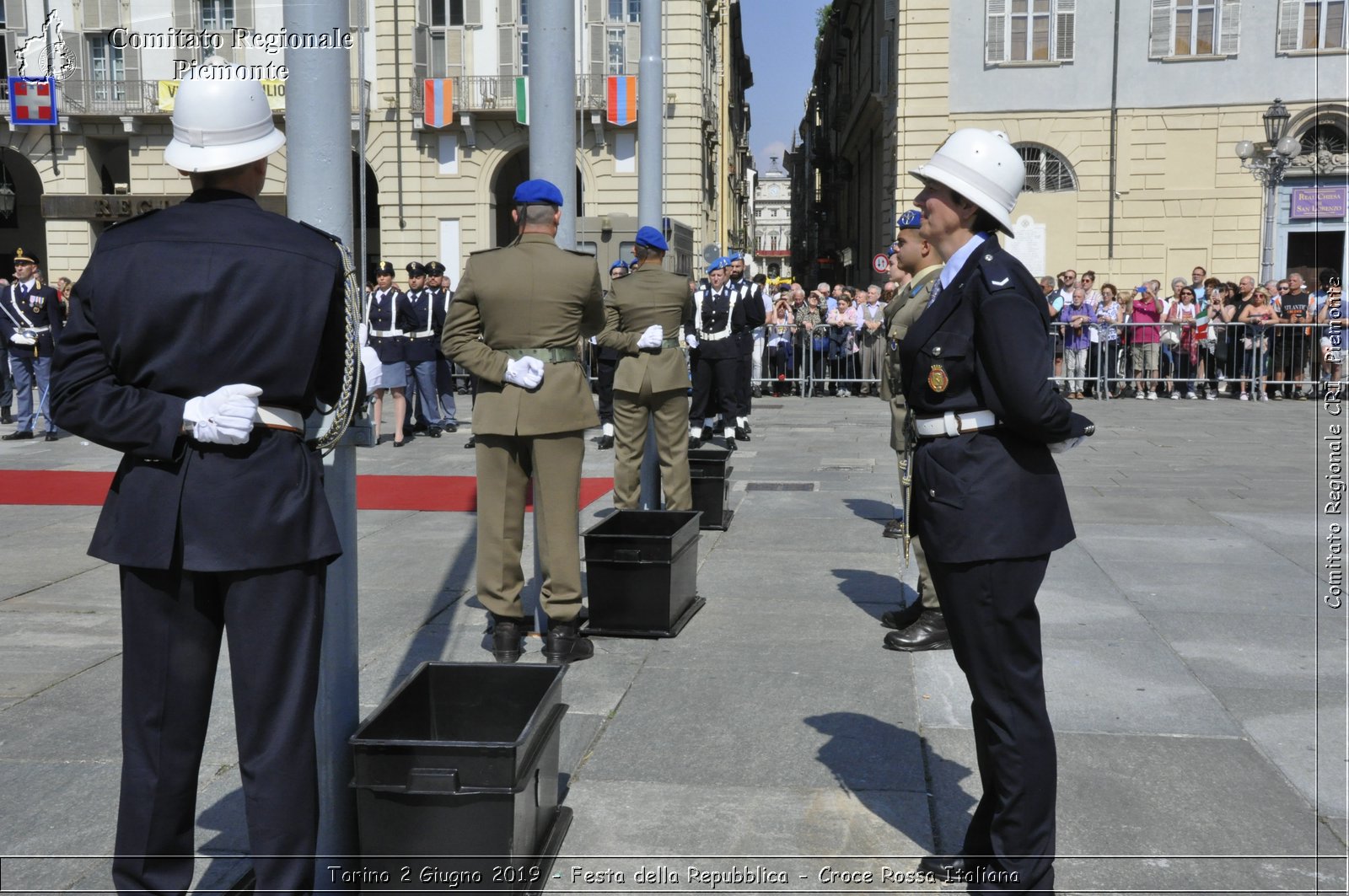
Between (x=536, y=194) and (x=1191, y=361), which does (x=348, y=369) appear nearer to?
(x=536, y=194)

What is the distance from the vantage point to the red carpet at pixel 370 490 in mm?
10445

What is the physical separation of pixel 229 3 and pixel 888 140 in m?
16.8

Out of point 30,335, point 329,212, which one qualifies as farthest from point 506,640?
point 30,335

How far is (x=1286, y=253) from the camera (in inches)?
1180

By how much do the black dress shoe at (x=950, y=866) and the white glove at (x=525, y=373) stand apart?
269 cm

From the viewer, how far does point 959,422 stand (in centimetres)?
336

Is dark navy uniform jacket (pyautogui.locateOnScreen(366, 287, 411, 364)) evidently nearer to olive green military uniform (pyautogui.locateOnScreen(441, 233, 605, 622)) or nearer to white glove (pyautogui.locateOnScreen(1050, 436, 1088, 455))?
olive green military uniform (pyautogui.locateOnScreen(441, 233, 605, 622))

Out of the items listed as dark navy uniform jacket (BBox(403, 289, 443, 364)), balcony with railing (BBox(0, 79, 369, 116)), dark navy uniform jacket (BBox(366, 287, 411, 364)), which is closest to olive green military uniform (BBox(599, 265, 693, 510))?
dark navy uniform jacket (BBox(403, 289, 443, 364))

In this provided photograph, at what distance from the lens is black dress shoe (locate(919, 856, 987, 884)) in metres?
3.54

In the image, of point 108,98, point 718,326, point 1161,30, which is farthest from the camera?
point 108,98

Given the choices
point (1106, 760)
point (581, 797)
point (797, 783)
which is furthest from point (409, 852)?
point (1106, 760)

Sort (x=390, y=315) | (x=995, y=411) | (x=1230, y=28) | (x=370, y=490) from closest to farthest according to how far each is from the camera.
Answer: (x=995, y=411), (x=370, y=490), (x=390, y=315), (x=1230, y=28)

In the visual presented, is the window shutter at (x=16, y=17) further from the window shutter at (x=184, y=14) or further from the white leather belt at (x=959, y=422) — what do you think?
the white leather belt at (x=959, y=422)

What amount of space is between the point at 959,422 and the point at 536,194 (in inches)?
113
